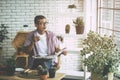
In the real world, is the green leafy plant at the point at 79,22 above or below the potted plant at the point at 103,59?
above

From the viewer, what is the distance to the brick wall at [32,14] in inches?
264

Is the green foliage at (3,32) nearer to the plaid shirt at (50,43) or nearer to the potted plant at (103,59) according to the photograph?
the plaid shirt at (50,43)

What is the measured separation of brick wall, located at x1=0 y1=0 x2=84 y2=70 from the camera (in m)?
6.71

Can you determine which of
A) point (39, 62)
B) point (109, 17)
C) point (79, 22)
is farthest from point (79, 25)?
point (39, 62)

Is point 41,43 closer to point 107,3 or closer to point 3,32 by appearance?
point 107,3

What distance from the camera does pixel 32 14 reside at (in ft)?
22.9

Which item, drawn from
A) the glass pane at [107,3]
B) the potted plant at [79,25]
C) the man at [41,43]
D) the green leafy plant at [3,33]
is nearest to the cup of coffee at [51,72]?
the man at [41,43]

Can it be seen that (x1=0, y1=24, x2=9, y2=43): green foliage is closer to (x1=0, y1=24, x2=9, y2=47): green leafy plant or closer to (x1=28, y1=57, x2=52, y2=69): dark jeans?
(x1=0, y1=24, x2=9, y2=47): green leafy plant

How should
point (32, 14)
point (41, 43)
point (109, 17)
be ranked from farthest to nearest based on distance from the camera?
point (32, 14) < point (109, 17) < point (41, 43)

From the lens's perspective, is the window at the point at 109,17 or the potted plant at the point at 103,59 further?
the window at the point at 109,17

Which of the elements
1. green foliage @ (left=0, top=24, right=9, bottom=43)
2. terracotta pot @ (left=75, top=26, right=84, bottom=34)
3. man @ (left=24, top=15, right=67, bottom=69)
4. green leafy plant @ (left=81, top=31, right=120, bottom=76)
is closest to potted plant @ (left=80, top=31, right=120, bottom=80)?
green leafy plant @ (left=81, top=31, right=120, bottom=76)

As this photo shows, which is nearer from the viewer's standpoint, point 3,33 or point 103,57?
point 103,57

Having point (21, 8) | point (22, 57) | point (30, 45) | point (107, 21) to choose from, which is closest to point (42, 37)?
point (30, 45)

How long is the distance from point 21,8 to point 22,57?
1.51 meters
